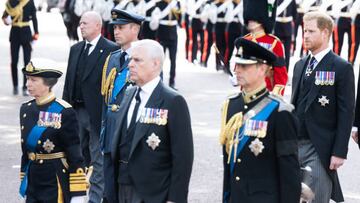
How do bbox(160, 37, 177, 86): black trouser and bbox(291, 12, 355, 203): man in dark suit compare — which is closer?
bbox(291, 12, 355, 203): man in dark suit

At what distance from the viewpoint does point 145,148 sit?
6.18 metres

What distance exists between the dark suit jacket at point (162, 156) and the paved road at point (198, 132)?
10.1ft

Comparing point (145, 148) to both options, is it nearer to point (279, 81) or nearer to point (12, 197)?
point (279, 81)

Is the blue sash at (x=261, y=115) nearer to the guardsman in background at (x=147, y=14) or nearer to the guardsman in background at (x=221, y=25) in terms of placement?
the guardsman in background at (x=147, y=14)

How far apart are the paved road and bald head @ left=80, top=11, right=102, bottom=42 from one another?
1280 mm

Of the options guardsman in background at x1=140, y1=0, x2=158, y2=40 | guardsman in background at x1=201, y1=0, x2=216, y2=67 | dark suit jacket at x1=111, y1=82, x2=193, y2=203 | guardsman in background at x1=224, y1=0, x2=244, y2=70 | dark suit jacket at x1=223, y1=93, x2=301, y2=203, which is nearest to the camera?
dark suit jacket at x1=223, y1=93, x2=301, y2=203

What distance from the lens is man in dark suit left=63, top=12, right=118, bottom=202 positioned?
30.7ft

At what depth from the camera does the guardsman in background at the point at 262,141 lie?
19.2ft

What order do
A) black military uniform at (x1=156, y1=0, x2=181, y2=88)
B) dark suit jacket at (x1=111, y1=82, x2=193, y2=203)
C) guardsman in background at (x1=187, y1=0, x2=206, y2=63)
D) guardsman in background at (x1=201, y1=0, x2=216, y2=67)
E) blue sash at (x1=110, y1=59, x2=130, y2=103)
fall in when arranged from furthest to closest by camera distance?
guardsman in background at (x1=187, y1=0, x2=206, y2=63), guardsman in background at (x1=201, y1=0, x2=216, y2=67), black military uniform at (x1=156, y1=0, x2=181, y2=88), blue sash at (x1=110, y1=59, x2=130, y2=103), dark suit jacket at (x1=111, y1=82, x2=193, y2=203)

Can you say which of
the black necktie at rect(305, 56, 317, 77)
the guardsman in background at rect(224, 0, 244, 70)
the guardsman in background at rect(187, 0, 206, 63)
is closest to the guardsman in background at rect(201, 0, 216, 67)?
the guardsman in background at rect(187, 0, 206, 63)

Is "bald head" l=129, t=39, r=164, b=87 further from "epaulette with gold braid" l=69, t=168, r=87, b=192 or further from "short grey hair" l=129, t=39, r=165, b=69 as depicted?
"epaulette with gold braid" l=69, t=168, r=87, b=192

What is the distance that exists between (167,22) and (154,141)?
12.2m

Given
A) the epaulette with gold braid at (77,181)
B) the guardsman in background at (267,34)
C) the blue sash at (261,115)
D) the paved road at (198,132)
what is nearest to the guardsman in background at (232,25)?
the paved road at (198,132)

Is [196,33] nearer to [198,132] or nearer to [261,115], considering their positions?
[198,132]
